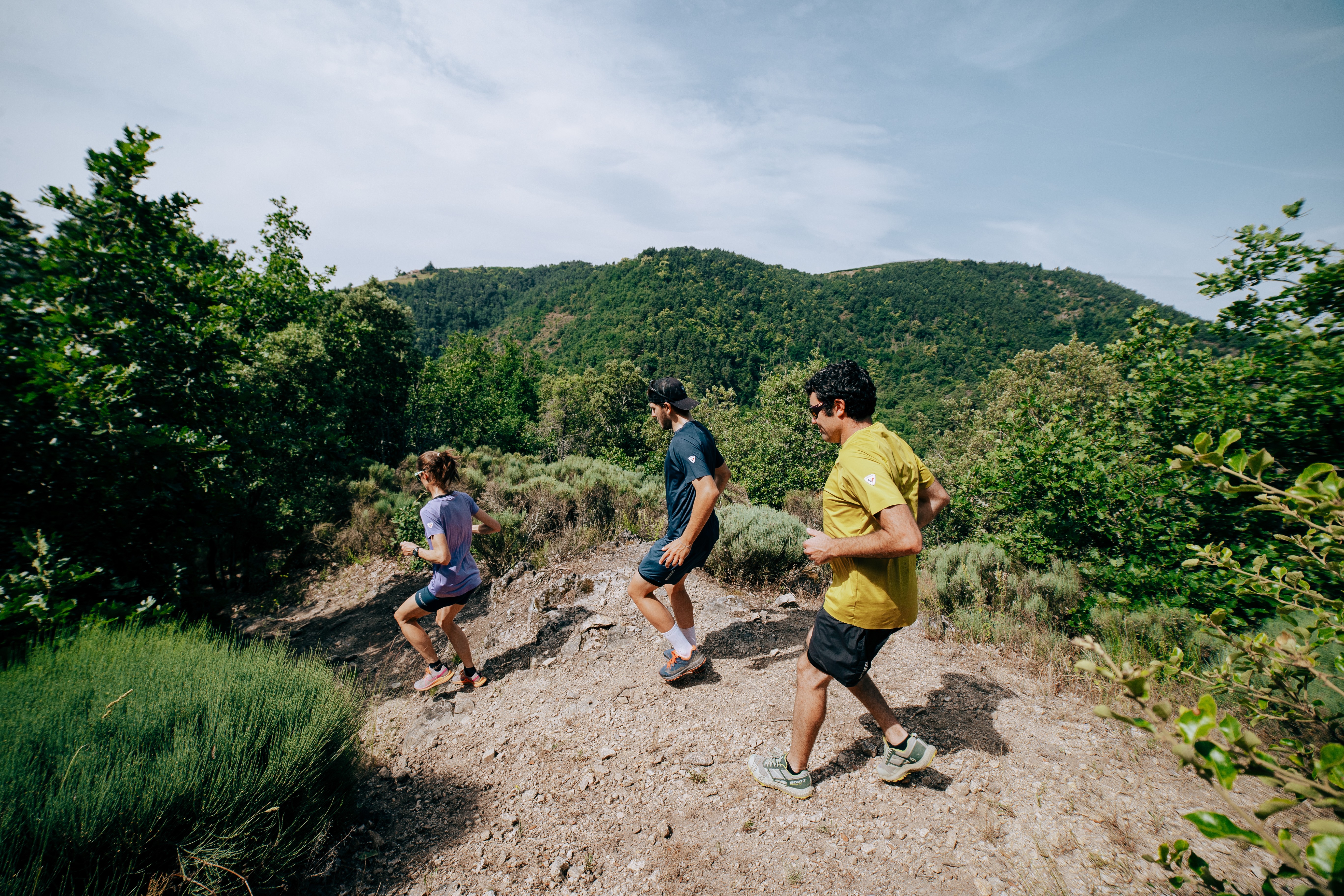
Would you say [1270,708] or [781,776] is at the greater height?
[1270,708]

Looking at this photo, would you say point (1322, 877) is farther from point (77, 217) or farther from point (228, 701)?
point (77, 217)

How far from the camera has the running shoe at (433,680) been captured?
180 inches

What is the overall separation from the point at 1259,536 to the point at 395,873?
22.7ft

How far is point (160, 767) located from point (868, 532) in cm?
338

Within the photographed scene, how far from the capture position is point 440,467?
4.17 m

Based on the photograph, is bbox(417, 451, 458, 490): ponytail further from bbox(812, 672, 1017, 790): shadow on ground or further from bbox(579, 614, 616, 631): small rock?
bbox(812, 672, 1017, 790): shadow on ground

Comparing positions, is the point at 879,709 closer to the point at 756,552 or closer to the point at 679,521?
the point at 679,521

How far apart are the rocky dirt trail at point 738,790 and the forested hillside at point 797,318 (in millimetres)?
61528

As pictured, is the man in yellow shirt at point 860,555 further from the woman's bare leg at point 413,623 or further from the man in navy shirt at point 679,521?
the woman's bare leg at point 413,623

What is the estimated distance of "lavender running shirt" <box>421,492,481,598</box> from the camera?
4.02 meters

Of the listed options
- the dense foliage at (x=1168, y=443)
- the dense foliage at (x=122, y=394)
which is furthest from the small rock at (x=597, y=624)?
the dense foliage at (x=1168, y=443)

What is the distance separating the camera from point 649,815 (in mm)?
2914

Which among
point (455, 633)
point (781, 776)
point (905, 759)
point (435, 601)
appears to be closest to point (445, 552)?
point (435, 601)

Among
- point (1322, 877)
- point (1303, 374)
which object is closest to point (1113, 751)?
point (1322, 877)
